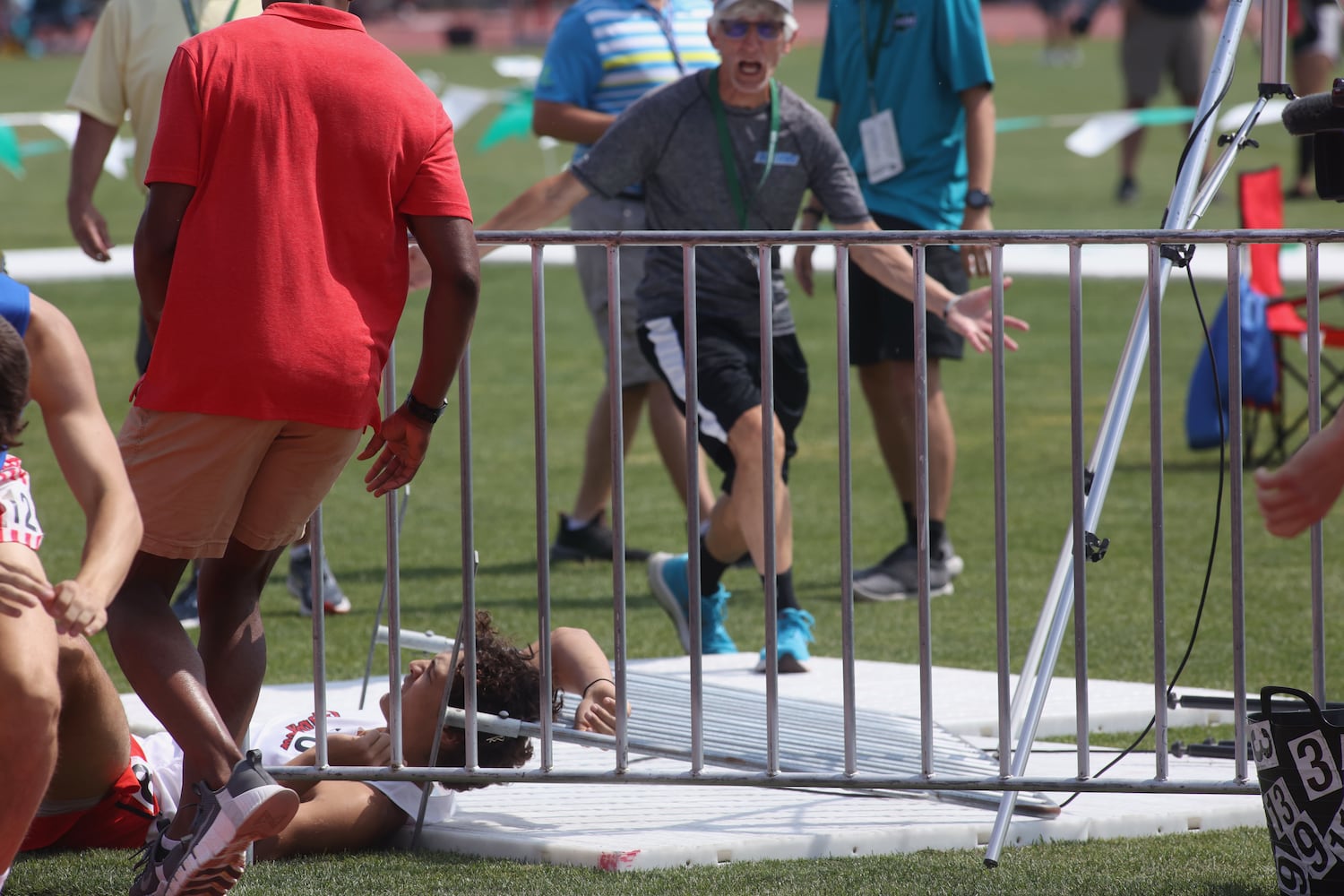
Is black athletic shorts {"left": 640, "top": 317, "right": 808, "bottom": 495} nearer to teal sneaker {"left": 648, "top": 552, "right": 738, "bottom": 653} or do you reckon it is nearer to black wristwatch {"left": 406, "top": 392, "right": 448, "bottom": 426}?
teal sneaker {"left": 648, "top": 552, "right": 738, "bottom": 653}

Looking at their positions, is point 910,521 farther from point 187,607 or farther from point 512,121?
point 512,121

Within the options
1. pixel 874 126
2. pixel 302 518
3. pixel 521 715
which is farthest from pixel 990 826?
pixel 874 126

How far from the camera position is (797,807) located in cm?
408

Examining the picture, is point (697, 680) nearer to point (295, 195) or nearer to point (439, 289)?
point (439, 289)

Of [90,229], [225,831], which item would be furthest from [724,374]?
[225,831]

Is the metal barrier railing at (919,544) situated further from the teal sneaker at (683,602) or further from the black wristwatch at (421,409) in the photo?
the teal sneaker at (683,602)

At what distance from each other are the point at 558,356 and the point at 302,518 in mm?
7833

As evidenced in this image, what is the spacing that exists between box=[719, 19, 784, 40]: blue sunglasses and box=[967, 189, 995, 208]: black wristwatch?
1.43 meters

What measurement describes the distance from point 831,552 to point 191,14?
3.07 metres

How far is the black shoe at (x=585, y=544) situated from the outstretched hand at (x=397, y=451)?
11.3 feet

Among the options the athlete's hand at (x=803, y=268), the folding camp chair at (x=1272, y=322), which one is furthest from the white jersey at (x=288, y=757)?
the folding camp chair at (x=1272, y=322)

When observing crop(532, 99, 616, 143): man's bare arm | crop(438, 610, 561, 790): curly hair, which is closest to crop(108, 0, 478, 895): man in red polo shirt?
crop(438, 610, 561, 790): curly hair

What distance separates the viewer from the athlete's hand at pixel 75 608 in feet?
8.66

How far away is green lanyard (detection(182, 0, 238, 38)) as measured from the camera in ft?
18.6
